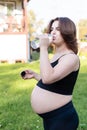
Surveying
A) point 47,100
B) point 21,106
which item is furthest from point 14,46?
point 47,100

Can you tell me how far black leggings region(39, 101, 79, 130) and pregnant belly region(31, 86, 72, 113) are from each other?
39 millimetres

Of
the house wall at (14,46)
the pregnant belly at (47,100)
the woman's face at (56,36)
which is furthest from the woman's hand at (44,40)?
the house wall at (14,46)

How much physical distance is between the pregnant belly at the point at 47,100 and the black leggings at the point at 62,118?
0.13 ft

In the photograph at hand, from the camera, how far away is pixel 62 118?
343 centimetres

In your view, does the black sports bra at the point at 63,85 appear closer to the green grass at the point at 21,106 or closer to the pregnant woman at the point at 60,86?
the pregnant woman at the point at 60,86

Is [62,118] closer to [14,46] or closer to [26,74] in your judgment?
[26,74]

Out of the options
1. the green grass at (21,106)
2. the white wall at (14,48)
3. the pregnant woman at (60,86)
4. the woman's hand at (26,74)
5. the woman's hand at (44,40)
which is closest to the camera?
the woman's hand at (44,40)

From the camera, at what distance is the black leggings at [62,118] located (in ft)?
11.3

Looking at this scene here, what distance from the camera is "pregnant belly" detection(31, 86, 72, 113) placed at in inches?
135

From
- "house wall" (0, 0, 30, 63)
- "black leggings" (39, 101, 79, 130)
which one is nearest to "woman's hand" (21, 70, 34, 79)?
"black leggings" (39, 101, 79, 130)

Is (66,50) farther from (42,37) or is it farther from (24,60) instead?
(24,60)

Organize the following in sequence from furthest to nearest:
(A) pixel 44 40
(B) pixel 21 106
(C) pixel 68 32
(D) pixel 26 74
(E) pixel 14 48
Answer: (E) pixel 14 48 → (B) pixel 21 106 → (D) pixel 26 74 → (C) pixel 68 32 → (A) pixel 44 40

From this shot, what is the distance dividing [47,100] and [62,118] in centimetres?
19

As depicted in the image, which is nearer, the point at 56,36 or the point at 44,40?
the point at 44,40
